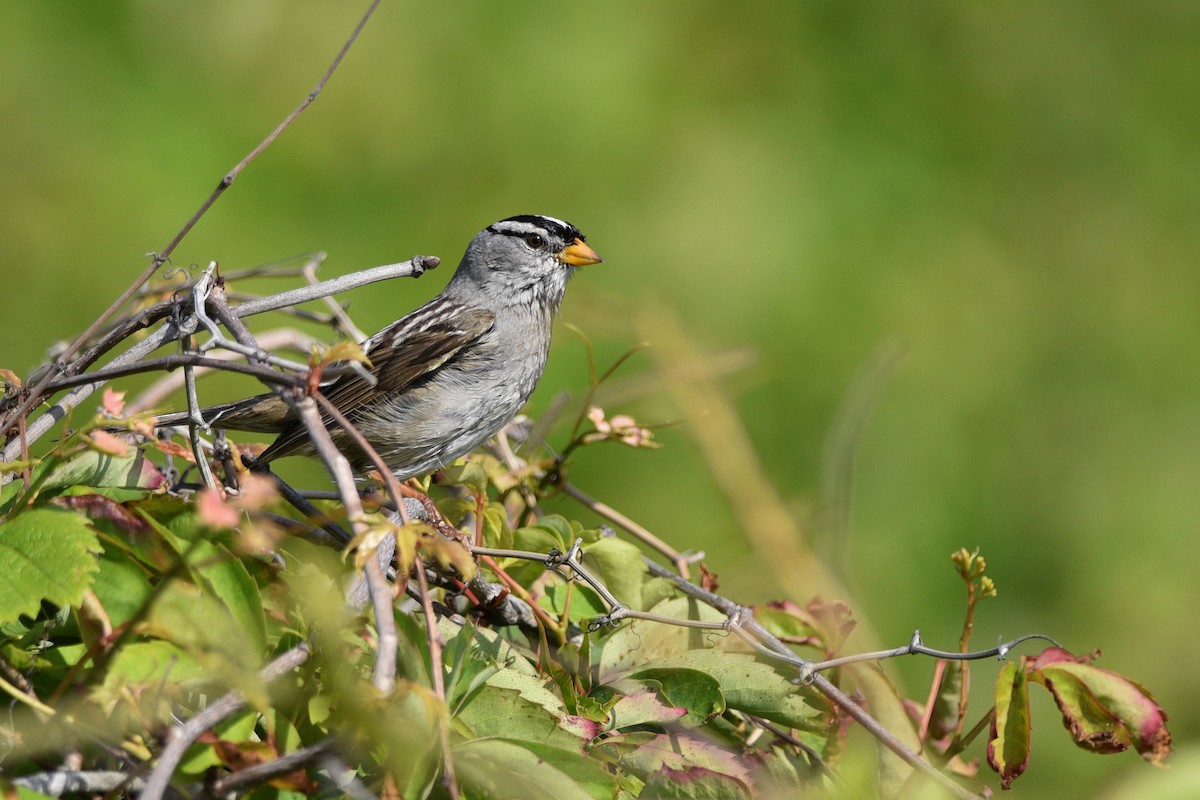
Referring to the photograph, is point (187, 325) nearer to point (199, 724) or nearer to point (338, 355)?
point (338, 355)

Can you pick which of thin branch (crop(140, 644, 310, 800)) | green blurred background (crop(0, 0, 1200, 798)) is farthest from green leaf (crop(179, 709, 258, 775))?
green blurred background (crop(0, 0, 1200, 798))

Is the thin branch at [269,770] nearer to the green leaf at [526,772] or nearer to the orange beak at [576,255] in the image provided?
the green leaf at [526,772]

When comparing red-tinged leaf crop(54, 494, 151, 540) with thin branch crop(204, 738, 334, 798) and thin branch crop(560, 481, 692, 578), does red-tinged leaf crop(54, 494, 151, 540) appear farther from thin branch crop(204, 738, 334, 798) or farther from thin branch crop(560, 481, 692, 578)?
thin branch crop(560, 481, 692, 578)

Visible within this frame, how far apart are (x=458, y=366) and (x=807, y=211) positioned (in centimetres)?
206

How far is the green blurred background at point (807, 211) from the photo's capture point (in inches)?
143

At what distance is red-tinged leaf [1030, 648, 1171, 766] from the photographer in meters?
1.38

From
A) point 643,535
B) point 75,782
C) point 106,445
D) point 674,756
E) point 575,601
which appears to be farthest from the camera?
point 643,535

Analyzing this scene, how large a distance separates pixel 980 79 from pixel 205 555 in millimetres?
4406

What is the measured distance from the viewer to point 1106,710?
138 centimetres

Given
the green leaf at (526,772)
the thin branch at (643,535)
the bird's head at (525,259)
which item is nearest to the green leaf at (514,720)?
the green leaf at (526,772)

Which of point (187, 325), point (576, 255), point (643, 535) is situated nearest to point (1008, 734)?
point (643, 535)

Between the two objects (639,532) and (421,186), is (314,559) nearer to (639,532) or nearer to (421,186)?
(639,532)

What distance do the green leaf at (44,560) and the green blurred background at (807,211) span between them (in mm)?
2074

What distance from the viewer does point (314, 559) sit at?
1247 mm
